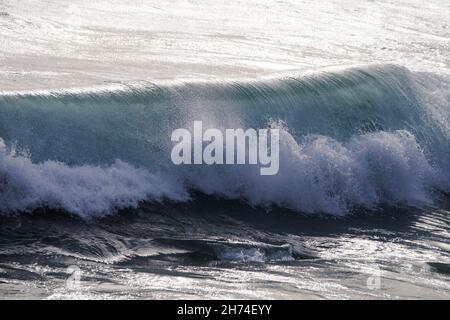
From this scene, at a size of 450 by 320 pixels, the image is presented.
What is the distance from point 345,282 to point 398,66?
9.21 m

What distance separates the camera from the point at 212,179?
14109mm

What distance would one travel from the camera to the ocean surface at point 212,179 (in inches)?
415

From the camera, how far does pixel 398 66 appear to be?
62.7 ft

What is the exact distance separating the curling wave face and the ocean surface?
0.08 ft

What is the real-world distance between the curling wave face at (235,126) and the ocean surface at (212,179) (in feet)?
0.08

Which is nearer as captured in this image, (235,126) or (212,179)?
(212,179)

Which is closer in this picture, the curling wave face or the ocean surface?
the ocean surface

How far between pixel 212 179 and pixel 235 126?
1.24m

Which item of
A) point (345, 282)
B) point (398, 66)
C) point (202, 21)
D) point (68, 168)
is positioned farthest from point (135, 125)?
point (202, 21)

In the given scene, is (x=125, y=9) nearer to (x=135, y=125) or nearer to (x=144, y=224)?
(x=135, y=125)

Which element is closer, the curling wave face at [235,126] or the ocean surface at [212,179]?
the ocean surface at [212,179]

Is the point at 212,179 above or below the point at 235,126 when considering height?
→ below

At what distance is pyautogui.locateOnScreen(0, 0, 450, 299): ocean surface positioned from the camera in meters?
10.5

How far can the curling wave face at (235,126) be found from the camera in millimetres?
12727
